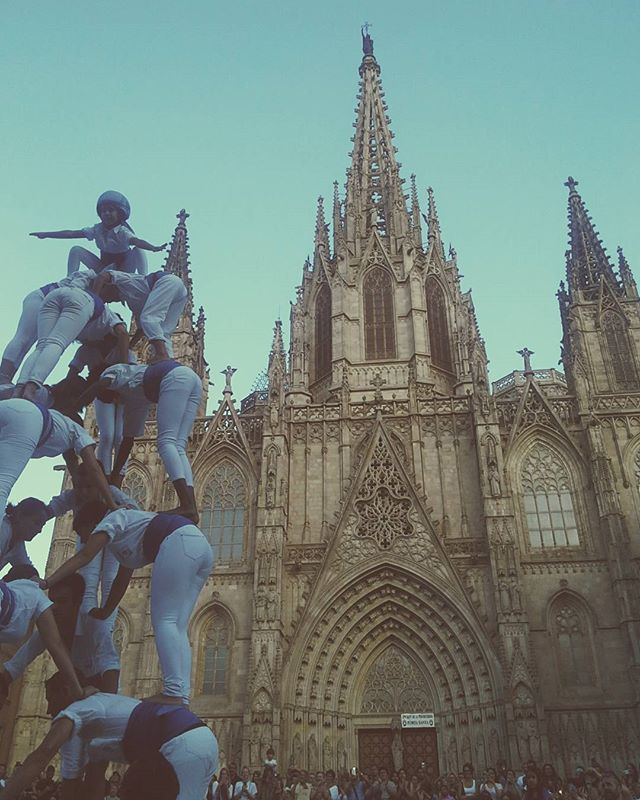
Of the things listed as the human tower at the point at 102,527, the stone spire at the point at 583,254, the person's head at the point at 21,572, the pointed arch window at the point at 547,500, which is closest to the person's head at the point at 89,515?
the human tower at the point at 102,527

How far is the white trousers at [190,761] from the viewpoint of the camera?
5.66m

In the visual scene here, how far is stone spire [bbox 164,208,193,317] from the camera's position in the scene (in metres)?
37.4

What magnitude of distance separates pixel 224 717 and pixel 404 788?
32.7 feet

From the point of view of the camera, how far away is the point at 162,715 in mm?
5852

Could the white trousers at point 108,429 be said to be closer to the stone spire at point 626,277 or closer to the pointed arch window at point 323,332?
the pointed arch window at point 323,332

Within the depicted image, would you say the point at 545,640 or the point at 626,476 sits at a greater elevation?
the point at 626,476

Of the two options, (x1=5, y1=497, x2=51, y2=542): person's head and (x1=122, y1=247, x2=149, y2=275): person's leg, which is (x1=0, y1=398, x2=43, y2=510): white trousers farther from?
(x1=122, y1=247, x2=149, y2=275): person's leg

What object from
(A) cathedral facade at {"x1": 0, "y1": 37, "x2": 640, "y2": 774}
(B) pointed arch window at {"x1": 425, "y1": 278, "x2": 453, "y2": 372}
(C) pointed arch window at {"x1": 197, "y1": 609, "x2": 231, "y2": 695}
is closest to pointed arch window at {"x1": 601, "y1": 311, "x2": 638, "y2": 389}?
(A) cathedral facade at {"x1": 0, "y1": 37, "x2": 640, "y2": 774}

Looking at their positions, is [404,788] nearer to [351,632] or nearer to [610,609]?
[351,632]

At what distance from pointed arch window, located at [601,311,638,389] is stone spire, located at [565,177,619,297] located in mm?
2047

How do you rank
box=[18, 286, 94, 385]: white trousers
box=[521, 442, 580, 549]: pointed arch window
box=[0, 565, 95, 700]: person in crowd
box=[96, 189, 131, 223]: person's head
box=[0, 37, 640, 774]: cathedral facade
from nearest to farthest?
box=[0, 565, 95, 700]: person in crowd → box=[18, 286, 94, 385]: white trousers → box=[96, 189, 131, 223]: person's head → box=[0, 37, 640, 774]: cathedral facade → box=[521, 442, 580, 549]: pointed arch window

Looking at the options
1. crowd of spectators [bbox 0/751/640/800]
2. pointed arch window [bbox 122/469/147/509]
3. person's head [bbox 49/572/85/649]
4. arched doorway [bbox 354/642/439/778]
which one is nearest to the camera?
person's head [bbox 49/572/85/649]

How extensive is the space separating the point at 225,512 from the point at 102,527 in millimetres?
20838

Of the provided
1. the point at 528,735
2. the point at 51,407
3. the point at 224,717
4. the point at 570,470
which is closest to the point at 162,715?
the point at 51,407
